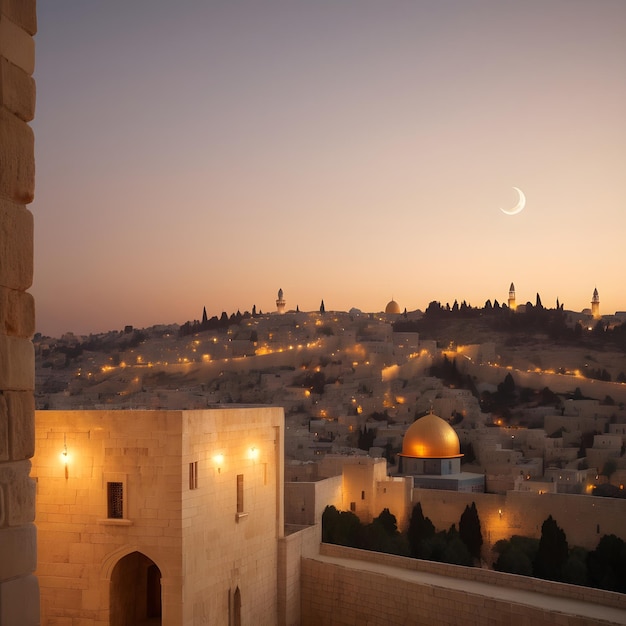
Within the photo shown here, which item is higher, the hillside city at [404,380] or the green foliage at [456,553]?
the hillside city at [404,380]

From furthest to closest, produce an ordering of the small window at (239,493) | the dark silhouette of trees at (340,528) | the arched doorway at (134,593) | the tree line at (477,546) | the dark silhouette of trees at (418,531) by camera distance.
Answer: the dark silhouette of trees at (418,531) → the dark silhouette of trees at (340,528) → the tree line at (477,546) → the small window at (239,493) → the arched doorway at (134,593)

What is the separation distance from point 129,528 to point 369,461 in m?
13.2

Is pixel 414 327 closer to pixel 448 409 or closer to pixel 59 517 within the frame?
pixel 448 409

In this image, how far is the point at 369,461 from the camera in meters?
23.0

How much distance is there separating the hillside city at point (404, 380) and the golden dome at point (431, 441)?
189 centimetres

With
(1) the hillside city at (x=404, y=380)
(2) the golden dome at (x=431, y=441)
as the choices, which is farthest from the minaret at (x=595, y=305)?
(2) the golden dome at (x=431, y=441)

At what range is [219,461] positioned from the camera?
37.8 ft

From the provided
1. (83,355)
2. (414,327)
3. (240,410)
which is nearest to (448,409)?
(240,410)

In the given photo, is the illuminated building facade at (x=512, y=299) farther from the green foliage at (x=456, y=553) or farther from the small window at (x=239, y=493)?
the small window at (x=239, y=493)

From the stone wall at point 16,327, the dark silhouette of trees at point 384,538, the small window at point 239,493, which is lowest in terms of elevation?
the dark silhouette of trees at point 384,538

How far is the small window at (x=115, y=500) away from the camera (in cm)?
1066

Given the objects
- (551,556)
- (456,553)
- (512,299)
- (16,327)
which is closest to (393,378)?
(512,299)

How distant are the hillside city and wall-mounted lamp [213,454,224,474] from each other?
13.9 metres

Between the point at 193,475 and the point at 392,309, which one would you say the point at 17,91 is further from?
the point at 392,309
